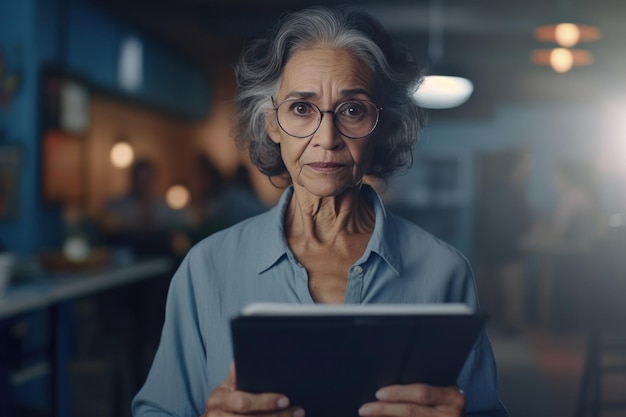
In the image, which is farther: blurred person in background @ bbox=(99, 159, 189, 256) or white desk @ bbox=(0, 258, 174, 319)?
blurred person in background @ bbox=(99, 159, 189, 256)

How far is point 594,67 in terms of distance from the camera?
7.12 metres

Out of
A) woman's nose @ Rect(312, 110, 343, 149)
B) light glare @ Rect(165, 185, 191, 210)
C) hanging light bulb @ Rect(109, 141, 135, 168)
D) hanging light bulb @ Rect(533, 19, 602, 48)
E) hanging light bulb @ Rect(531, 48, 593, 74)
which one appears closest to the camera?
woman's nose @ Rect(312, 110, 343, 149)

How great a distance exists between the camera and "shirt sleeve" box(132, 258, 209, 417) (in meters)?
1.15

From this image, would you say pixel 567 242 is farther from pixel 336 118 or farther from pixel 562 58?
pixel 336 118

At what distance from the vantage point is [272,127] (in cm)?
126

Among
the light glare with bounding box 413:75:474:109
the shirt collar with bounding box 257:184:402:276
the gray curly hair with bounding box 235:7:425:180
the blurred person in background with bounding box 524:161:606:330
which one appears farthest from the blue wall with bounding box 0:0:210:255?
the blurred person in background with bounding box 524:161:606:330

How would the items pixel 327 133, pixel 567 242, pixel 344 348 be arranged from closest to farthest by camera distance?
pixel 344 348
pixel 327 133
pixel 567 242

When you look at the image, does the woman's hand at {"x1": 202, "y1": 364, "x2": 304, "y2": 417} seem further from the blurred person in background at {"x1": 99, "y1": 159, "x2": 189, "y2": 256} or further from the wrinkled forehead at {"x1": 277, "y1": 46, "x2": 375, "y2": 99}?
the blurred person in background at {"x1": 99, "y1": 159, "x2": 189, "y2": 256}

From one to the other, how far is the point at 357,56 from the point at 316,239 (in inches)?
13.9

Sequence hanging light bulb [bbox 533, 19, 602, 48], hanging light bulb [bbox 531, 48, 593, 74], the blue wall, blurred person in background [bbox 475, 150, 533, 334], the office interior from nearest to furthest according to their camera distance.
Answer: the office interior < the blue wall < hanging light bulb [bbox 533, 19, 602, 48] < hanging light bulb [bbox 531, 48, 593, 74] < blurred person in background [bbox 475, 150, 533, 334]


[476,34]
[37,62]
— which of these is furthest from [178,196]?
[476,34]

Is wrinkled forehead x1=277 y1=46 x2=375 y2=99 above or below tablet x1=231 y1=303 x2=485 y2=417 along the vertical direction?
above

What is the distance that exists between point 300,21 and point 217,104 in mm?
6872

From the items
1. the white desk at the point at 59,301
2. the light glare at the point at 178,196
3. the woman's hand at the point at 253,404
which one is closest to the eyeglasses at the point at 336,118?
the woman's hand at the point at 253,404
